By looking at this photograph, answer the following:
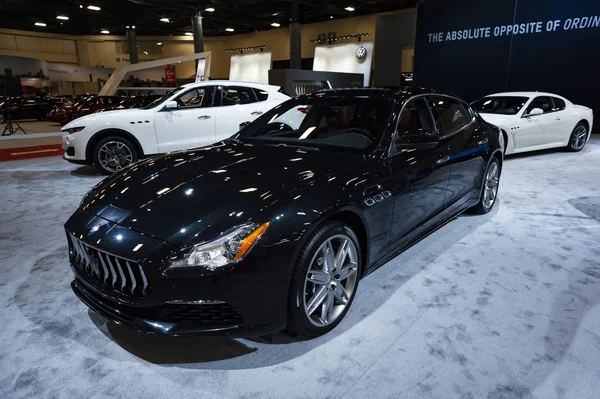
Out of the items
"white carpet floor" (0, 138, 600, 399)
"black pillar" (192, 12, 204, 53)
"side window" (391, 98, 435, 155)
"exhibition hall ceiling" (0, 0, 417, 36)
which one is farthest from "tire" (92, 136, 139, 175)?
"black pillar" (192, 12, 204, 53)

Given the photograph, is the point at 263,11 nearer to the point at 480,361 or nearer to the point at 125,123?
the point at 125,123

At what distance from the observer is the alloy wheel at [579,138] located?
769cm

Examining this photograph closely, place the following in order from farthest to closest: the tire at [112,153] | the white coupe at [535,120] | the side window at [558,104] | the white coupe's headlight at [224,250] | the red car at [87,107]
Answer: the red car at [87,107], the side window at [558,104], the white coupe at [535,120], the tire at [112,153], the white coupe's headlight at [224,250]

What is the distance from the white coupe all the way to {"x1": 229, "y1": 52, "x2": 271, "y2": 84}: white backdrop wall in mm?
18756

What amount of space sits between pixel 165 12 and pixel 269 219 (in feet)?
77.2

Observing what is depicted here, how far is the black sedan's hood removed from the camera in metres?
1.70

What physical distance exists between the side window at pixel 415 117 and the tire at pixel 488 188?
118 centimetres

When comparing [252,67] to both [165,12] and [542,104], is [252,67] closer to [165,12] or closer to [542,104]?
[165,12]

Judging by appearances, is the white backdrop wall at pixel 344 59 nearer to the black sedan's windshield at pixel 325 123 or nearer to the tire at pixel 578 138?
the tire at pixel 578 138

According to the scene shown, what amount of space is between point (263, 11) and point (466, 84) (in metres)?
13.5

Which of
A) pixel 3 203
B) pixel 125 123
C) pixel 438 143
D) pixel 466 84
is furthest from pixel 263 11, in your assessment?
pixel 438 143

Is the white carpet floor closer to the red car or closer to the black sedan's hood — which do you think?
the black sedan's hood

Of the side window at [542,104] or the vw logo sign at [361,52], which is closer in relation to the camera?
the side window at [542,104]

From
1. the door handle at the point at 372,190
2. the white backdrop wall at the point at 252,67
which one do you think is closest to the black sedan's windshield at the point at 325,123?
the door handle at the point at 372,190
